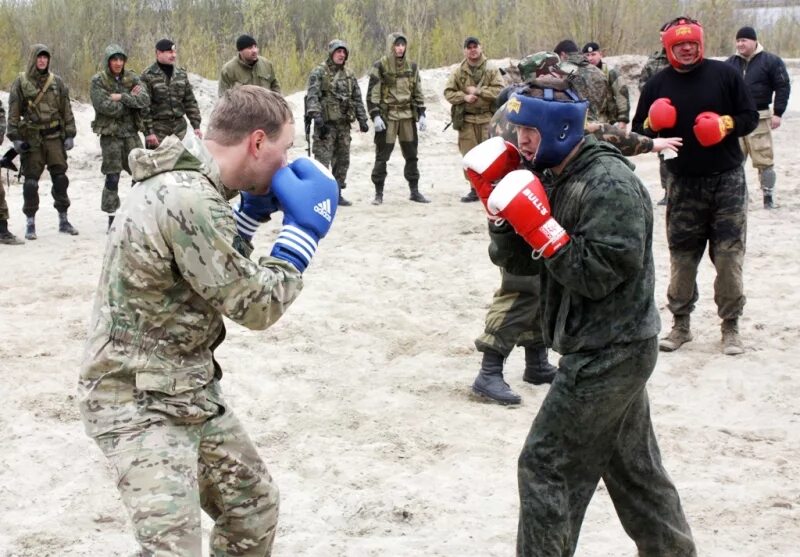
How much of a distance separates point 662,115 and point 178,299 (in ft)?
14.9

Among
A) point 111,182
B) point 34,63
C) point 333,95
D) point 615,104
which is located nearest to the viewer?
point 34,63

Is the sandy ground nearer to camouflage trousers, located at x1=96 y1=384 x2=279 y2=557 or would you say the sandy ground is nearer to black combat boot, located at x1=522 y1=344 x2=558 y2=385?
black combat boot, located at x1=522 y1=344 x2=558 y2=385

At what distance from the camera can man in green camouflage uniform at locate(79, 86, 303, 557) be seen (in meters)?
2.89

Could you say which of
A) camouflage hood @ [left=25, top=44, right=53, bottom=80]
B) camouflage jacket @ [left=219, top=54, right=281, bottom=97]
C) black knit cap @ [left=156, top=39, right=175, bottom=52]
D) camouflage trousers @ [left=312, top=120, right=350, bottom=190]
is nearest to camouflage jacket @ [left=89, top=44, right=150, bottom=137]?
black knit cap @ [left=156, top=39, right=175, bottom=52]

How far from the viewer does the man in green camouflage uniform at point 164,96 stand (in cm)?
1124

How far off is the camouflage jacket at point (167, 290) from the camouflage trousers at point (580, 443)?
1.04m

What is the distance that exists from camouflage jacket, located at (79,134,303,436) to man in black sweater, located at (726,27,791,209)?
8813 millimetres

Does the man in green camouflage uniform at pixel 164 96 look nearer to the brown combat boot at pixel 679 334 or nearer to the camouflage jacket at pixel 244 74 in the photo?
the camouflage jacket at pixel 244 74

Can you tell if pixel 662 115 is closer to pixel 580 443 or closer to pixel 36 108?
pixel 580 443

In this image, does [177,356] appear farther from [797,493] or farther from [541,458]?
[797,493]

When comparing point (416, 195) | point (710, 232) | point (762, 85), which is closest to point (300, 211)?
point (710, 232)

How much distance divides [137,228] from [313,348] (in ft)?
13.8

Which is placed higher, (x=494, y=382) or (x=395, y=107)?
(x=395, y=107)

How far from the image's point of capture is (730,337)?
6977mm
